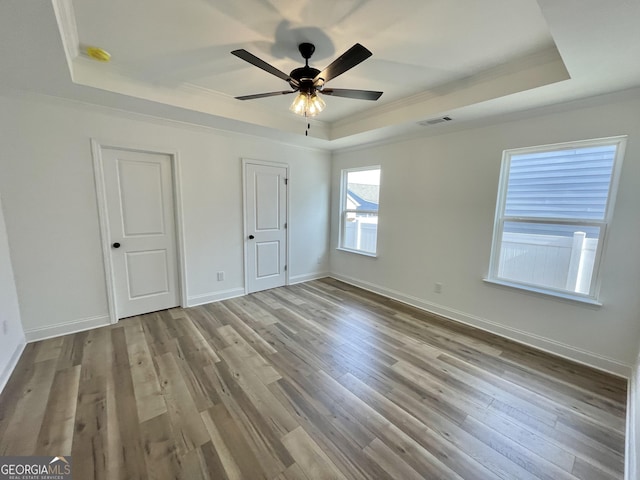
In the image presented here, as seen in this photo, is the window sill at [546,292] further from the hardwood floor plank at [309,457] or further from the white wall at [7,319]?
the white wall at [7,319]

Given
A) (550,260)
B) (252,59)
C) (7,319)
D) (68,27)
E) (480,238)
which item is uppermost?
(68,27)

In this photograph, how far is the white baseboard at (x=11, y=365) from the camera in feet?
6.68

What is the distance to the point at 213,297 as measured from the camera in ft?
12.5

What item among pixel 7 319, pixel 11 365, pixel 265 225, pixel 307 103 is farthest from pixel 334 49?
pixel 11 365

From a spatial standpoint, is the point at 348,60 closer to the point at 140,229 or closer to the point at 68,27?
the point at 68,27

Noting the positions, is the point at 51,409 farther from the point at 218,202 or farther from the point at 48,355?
the point at 218,202

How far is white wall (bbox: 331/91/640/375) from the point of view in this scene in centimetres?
223

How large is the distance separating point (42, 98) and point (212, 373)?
3.07 meters

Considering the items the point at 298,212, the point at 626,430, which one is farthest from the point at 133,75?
the point at 626,430

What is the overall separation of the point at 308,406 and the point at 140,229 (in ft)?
9.37

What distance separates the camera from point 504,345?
276cm

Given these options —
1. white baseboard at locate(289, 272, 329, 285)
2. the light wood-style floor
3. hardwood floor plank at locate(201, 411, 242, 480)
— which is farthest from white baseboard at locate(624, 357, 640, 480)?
white baseboard at locate(289, 272, 329, 285)

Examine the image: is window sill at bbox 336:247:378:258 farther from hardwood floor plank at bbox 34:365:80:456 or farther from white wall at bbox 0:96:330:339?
hardwood floor plank at bbox 34:365:80:456

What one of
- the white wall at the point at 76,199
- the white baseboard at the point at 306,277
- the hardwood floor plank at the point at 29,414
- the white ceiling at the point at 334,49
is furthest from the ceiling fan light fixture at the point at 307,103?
the white baseboard at the point at 306,277
